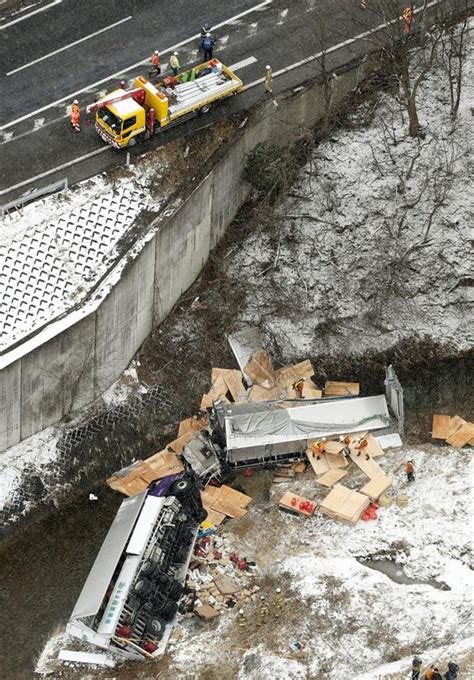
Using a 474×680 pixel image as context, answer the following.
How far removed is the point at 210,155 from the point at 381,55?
781 centimetres

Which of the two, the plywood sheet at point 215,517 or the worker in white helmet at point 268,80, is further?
the worker in white helmet at point 268,80

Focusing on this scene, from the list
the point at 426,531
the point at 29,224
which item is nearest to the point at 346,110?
the point at 29,224

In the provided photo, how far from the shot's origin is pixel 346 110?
42.9 metres

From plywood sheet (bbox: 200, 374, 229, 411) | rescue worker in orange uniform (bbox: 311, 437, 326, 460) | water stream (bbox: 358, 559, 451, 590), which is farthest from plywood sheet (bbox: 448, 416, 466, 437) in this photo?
plywood sheet (bbox: 200, 374, 229, 411)

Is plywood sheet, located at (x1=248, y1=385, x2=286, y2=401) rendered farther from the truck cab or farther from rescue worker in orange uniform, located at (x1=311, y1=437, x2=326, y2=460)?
the truck cab

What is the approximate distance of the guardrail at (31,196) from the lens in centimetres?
3776

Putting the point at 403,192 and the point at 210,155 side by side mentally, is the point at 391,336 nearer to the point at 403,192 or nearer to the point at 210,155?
the point at 403,192

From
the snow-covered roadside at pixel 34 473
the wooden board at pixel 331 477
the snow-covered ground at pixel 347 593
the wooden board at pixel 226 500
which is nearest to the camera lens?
the snow-covered ground at pixel 347 593

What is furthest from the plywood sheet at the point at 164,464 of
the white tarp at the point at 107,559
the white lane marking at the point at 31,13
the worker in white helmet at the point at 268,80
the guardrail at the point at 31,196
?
the white lane marking at the point at 31,13

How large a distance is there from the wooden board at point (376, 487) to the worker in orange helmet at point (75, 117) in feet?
50.6

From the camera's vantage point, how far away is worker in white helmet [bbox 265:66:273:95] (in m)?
40.9

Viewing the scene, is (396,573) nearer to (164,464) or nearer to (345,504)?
(345,504)

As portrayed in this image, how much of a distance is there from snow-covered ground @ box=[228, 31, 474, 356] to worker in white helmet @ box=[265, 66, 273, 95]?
299cm

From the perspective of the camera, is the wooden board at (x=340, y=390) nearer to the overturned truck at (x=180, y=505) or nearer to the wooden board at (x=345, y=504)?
the overturned truck at (x=180, y=505)
